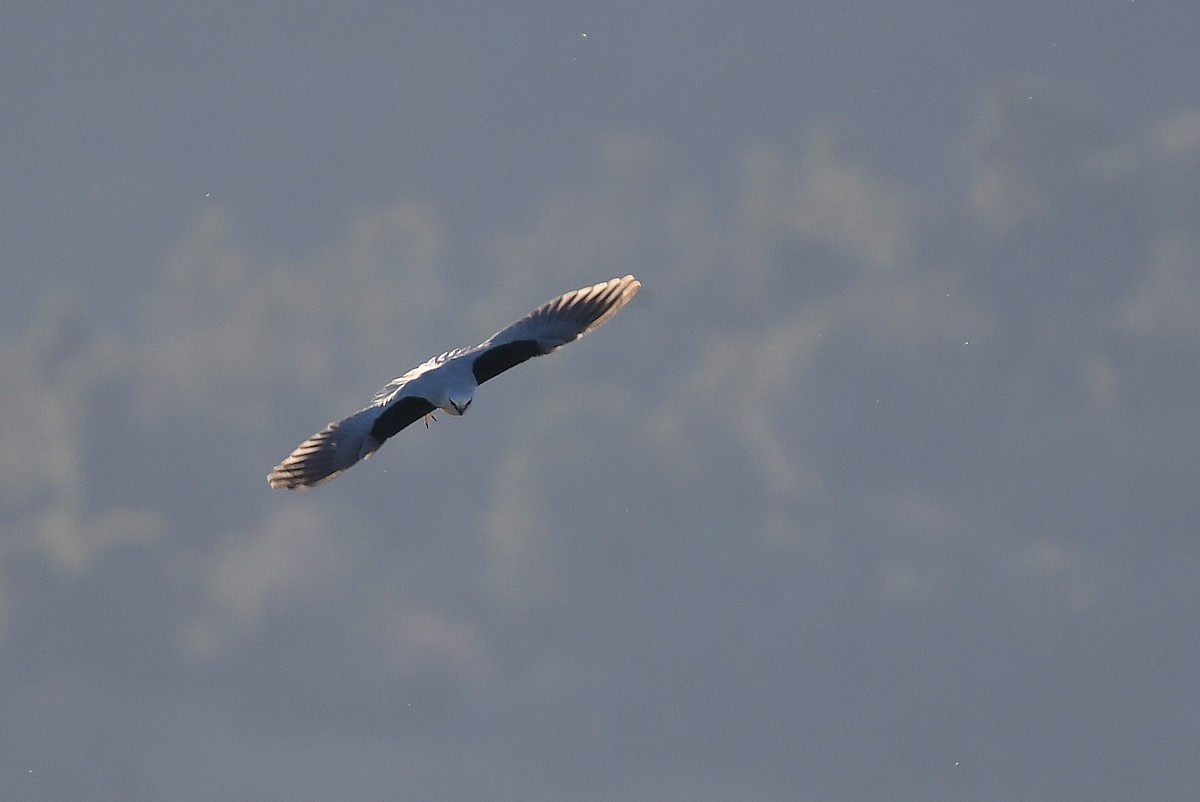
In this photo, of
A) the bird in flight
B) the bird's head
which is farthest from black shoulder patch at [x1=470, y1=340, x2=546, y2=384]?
the bird's head

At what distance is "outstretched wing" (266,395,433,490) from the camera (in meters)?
28.0

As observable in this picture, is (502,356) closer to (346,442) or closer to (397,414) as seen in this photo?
(397,414)

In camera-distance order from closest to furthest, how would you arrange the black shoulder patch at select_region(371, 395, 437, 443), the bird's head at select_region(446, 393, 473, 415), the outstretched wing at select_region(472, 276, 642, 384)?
the bird's head at select_region(446, 393, 473, 415) → the black shoulder patch at select_region(371, 395, 437, 443) → the outstretched wing at select_region(472, 276, 642, 384)

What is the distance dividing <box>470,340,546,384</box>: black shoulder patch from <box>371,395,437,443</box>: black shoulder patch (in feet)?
5.02

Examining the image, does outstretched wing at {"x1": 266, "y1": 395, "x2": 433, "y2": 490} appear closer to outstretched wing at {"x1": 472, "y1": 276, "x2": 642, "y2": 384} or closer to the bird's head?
the bird's head

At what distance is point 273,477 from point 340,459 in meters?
1.55

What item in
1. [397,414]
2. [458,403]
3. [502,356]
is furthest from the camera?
[502,356]

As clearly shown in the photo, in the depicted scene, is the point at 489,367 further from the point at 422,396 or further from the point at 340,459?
the point at 340,459

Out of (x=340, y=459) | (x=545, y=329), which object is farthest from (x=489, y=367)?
(x=340, y=459)

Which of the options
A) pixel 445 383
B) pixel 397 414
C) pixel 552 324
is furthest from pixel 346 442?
pixel 552 324

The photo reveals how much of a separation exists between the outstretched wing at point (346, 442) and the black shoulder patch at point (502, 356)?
5.33 ft

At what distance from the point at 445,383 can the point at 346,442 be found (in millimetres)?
2580

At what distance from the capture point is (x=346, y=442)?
28.4m

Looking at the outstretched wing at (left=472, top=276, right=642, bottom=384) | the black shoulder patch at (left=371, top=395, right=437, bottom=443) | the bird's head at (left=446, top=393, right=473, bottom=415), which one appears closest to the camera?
the bird's head at (left=446, top=393, right=473, bottom=415)
